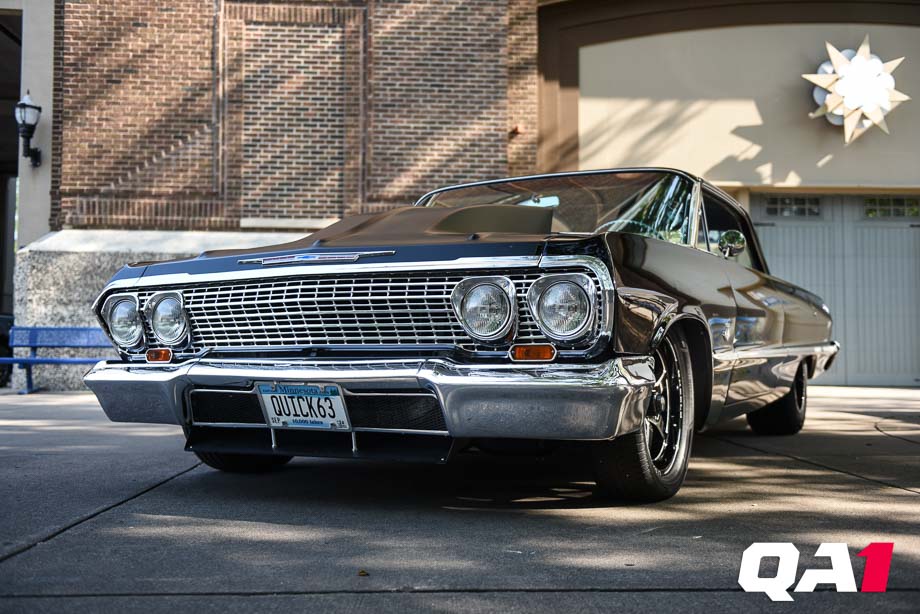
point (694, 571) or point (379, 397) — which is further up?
point (379, 397)

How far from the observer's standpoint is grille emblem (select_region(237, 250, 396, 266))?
129 inches

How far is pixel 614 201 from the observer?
445cm

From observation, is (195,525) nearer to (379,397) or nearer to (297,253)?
(379,397)

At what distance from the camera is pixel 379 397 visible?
319 cm

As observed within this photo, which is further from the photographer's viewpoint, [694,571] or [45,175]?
[45,175]

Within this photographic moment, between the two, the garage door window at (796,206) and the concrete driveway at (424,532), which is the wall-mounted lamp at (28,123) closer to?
the concrete driveway at (424,532)

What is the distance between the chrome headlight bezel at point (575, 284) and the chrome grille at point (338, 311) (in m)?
0.02

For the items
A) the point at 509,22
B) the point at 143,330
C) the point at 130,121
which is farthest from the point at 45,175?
the point at 143,330

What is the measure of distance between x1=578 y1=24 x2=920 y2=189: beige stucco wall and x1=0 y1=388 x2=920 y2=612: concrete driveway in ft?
25.4

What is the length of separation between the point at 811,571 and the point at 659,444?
111cm

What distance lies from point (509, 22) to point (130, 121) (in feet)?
16.5

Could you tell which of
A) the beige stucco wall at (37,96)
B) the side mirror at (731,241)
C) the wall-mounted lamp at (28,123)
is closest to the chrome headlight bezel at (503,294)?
the side mirror at (731,241)

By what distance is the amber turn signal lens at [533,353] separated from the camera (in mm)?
3047

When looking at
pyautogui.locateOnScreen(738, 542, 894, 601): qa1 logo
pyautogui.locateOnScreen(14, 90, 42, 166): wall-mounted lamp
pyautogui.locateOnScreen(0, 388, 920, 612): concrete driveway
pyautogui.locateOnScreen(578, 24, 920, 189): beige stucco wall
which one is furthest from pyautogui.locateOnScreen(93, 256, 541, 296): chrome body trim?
pyautogui.locateOnScreen(578, 24, 920, 189): beige stucco wall
